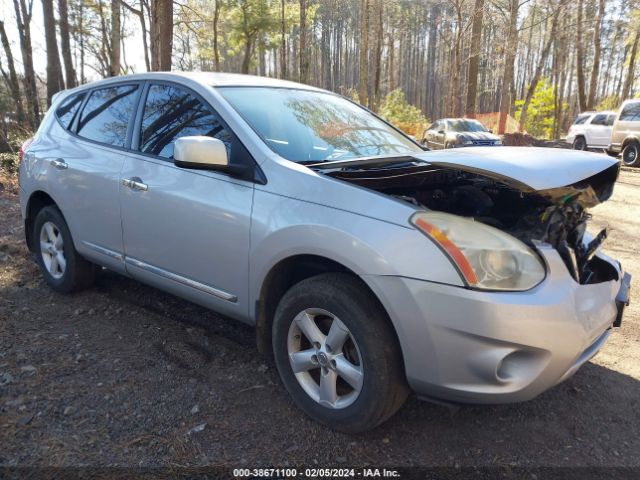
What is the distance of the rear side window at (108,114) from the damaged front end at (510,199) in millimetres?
1845

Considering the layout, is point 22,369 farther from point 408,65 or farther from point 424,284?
point 408,65

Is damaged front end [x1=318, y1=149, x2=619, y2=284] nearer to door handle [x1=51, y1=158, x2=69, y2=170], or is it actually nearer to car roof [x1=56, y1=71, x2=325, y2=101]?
car roof [x1=56, y1=71, x2=325, y2=101]

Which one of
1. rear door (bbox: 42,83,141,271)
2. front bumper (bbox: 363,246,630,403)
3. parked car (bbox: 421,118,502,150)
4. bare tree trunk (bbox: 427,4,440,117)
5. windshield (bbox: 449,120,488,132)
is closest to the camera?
front bumper (bbox: 363,246,630,403)

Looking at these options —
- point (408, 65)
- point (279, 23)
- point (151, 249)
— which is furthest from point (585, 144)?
point (408, 65)

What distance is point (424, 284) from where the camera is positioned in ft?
7.07

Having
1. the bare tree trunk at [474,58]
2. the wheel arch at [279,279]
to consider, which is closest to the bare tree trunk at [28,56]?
the wheel arch at [279,279]

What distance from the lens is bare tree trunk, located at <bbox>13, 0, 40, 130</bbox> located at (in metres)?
17.8

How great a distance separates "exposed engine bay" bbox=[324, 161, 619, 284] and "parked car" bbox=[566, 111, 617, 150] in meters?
18.7

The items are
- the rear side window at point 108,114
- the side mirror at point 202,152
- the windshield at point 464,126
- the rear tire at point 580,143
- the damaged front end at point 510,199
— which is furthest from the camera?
the rear tire at point 580,143

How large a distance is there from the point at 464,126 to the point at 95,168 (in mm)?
17520

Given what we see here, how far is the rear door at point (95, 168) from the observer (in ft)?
11.9

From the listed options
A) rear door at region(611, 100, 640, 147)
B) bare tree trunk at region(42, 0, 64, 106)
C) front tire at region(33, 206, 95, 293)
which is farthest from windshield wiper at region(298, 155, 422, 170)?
rear door at region(611, 100, 640, 147)

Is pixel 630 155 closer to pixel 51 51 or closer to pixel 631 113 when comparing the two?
pixel 631 113

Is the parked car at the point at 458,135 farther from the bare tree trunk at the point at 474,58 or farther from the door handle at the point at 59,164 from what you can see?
the door handle at the point at 59,164
